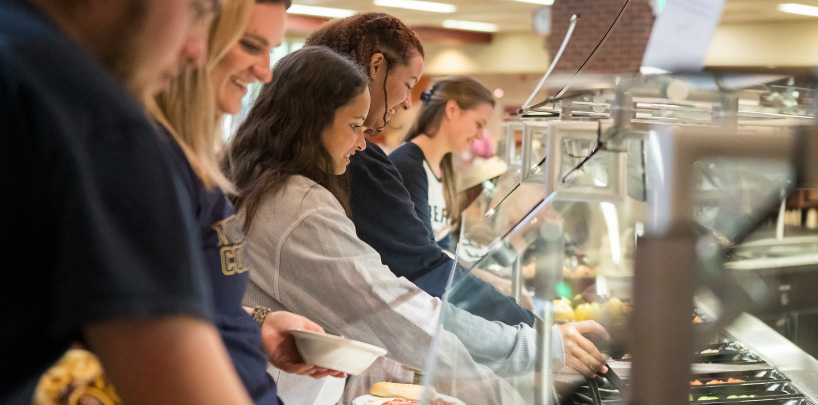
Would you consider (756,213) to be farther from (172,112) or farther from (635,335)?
(172,112)

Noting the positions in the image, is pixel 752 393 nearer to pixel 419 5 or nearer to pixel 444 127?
pixel 444 127

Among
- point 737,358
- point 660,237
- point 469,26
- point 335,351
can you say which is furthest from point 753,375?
point 469,26

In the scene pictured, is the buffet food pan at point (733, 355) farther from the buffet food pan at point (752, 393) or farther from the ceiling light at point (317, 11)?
the ceiling light at point (317, 11)

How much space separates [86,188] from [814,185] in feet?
2.02

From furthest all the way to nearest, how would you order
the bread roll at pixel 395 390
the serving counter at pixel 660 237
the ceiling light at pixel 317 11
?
the ceiling light at pixel 317 11
the bread roll at pixel 395 390
the serving counter at pixel 660 237

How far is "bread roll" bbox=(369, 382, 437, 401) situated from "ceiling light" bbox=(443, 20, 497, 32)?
10.5 metres

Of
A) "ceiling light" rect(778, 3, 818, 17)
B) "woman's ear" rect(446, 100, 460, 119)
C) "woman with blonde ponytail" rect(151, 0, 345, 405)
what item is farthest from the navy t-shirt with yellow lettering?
"ceiling light" rect(778, 3, 818, 17)

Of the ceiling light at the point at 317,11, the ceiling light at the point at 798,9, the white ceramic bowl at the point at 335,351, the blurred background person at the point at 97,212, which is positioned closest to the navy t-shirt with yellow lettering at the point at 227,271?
the white ceramic bowl at the point at 335,351

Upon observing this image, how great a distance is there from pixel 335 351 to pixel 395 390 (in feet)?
1.63

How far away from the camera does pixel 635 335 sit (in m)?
0.62

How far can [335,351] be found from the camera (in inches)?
48.0

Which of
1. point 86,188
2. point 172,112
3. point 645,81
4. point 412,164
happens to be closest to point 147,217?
point 86,188

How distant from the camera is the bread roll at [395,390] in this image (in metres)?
1.66

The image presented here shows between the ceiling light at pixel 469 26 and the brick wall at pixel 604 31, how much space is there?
3340mm
